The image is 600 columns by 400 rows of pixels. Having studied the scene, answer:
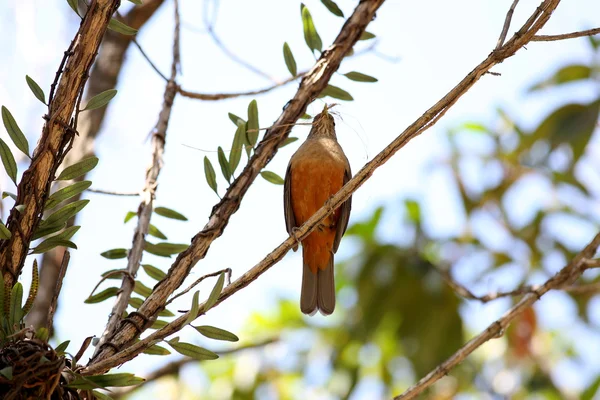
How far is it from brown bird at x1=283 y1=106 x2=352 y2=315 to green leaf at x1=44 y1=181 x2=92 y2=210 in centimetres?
233

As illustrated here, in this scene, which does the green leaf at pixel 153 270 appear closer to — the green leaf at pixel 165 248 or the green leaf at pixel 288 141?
the green leaf at pixel 165 248

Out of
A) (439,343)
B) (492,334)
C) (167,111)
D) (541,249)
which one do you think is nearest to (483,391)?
(541,249)

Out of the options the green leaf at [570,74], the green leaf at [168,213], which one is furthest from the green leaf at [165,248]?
the green leaf at [570,74]

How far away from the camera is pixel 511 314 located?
340 cm

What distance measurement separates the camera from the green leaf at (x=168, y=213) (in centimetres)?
357

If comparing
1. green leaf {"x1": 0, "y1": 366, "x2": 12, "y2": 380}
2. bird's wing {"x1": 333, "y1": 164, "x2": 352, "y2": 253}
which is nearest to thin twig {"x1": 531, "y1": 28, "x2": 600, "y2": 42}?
green leaf {"x1": 0, "y1": 366, "x2": 12, "y2": 380}

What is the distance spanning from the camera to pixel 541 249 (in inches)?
296

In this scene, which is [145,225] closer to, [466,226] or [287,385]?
[287,385]

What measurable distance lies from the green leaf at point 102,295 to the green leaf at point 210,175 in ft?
2.13

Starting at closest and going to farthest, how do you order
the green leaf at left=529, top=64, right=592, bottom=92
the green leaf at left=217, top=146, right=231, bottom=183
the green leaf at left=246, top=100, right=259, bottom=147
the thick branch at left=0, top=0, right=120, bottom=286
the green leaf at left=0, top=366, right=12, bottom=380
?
the green leaf at left=0, top=366, right=12, bottom=380 < the thick branch at left=0, top=0, right=120, bottom=286 < the green leaf at left=217, top=146, right=231, bottom=183 < the green leaf at left=246, top=100, right=259, bottom=147 < the green leaf at left=529, top=64, right=592, bottom=92

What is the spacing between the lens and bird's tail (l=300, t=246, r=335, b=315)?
15.7ft

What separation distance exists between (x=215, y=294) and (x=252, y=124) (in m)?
1.09

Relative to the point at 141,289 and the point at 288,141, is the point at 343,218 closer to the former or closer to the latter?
the point at 288,141

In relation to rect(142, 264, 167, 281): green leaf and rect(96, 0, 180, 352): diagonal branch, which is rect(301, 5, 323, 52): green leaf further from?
rect(142, 264, 167, 281): green leaf
